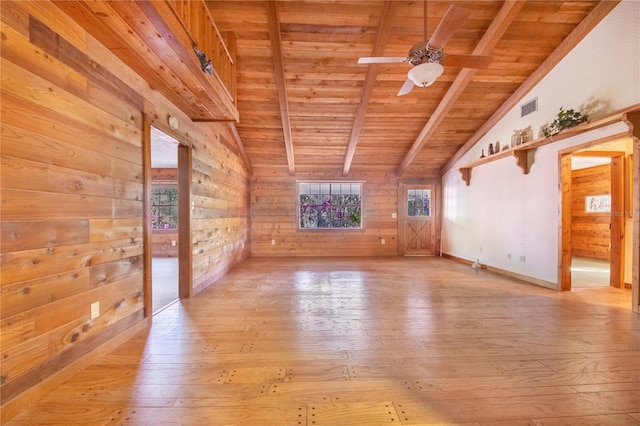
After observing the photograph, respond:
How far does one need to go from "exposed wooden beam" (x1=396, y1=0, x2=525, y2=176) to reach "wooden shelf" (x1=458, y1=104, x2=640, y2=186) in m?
1.15

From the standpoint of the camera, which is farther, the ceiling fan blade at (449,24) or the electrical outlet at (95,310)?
the ceiling fan blade at (449,24)

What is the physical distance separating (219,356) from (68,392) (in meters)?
0.87

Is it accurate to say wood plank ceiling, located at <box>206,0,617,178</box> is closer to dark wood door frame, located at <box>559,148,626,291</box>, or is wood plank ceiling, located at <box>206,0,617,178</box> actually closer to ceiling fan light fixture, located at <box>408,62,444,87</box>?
ceiling fan light fixture, located at <box>408,62,444,87</box>

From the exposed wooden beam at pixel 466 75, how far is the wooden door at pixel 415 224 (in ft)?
4.42

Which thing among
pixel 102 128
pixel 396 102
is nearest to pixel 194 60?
pixel 102 128

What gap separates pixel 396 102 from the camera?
4.59 meters

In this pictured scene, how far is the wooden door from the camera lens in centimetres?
699

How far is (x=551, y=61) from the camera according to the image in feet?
12.4

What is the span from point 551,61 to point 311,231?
544 centimetres

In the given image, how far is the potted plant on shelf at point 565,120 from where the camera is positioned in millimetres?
3344

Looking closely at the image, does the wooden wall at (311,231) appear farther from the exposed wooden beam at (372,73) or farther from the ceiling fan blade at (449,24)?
the ceiling fan blade at (449,24)

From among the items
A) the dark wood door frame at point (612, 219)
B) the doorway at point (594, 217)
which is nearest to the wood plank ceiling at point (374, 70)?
the dark wood door frame at point (612, 219)

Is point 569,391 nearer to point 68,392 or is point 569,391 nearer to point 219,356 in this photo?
point 219,356

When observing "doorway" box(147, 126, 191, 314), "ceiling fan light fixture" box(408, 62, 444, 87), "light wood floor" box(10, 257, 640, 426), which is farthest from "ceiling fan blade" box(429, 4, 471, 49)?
"doorway" box(147, 126, 191, 314)
